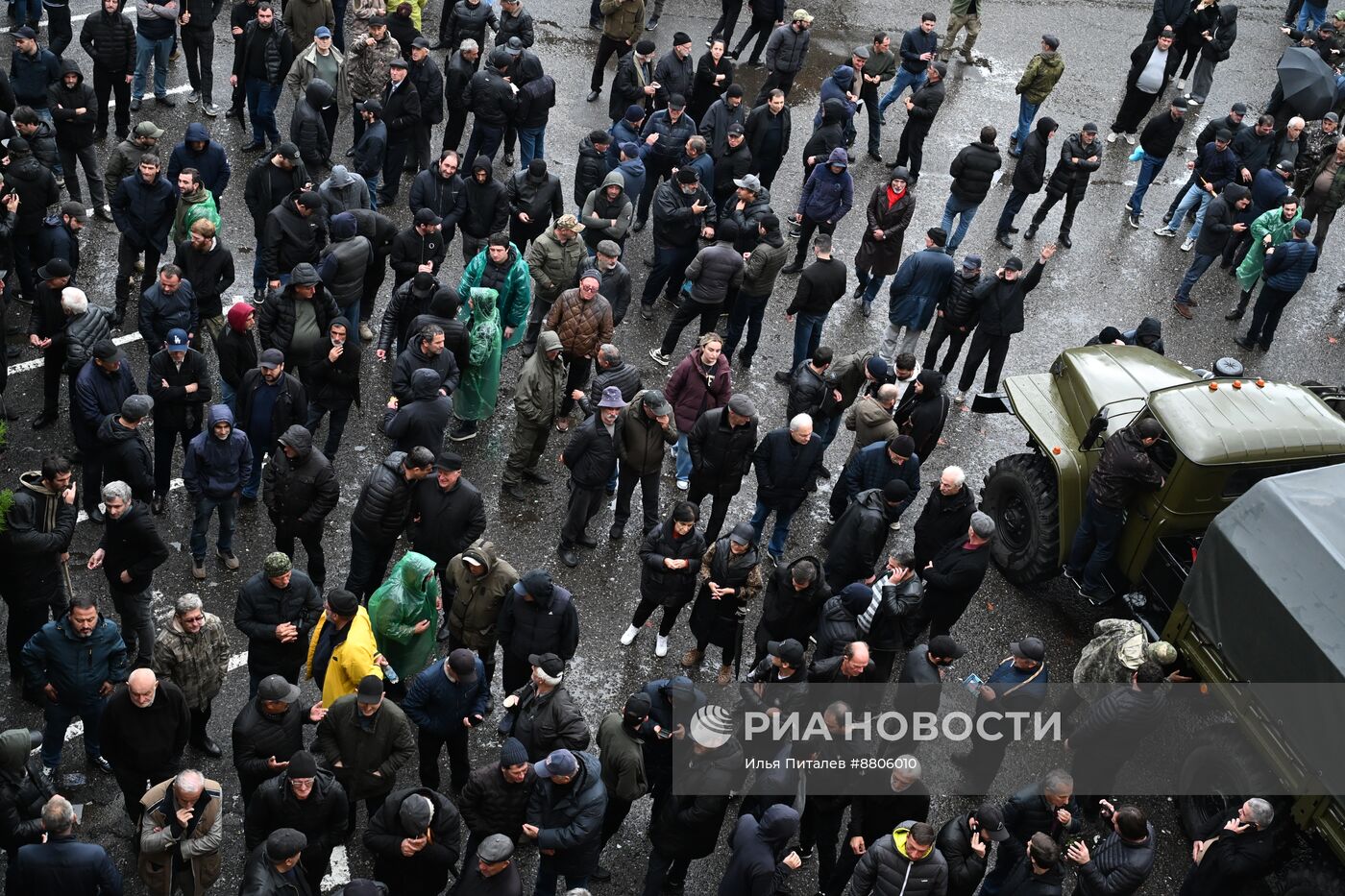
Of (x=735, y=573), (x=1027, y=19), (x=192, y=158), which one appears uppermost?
(x=1027, y=19)

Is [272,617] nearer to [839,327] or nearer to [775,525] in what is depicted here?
[775,525]

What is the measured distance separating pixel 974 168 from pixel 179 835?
1097 cm

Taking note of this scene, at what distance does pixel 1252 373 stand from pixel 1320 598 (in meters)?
7.04

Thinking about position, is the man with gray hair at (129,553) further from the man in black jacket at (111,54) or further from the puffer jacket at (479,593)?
the man in black jacket at (111,54)

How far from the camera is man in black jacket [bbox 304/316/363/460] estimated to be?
11.6 metres

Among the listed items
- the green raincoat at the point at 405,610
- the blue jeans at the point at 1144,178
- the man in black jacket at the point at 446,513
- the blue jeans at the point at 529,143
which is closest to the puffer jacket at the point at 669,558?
the man in black jacket at the point at 446,513

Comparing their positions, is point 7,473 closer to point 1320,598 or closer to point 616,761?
point 616,761

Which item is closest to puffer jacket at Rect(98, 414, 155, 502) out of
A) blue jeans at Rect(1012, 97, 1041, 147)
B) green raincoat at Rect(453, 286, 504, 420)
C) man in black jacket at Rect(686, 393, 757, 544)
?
green raincoat at Rect(453, 286, 504, 420)

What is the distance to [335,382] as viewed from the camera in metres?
11.8

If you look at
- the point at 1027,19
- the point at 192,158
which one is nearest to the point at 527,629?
the point at 192,158

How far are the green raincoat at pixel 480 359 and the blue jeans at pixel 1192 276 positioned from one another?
7975 mm

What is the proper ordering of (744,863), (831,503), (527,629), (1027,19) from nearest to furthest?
(744,863), (527,629), (831,503), (1027,19)

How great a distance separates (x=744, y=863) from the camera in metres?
8.38

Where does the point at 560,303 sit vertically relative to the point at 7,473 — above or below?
above
